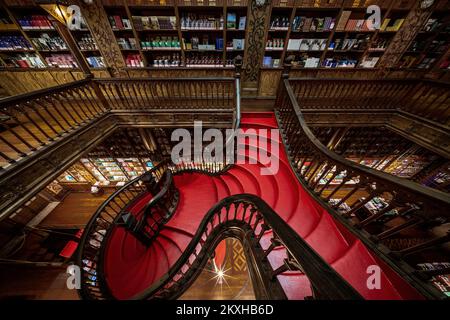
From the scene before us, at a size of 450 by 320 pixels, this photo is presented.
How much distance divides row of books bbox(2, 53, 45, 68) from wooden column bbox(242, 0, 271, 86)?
5729 millimetres

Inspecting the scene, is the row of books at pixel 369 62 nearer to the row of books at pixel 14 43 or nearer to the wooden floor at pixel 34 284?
the row of books at pixel 14 43

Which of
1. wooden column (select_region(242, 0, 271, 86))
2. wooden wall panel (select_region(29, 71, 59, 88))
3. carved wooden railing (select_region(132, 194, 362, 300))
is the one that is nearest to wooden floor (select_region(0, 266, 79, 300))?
carved wooden railing (select_region(132, 194, 362, 300))

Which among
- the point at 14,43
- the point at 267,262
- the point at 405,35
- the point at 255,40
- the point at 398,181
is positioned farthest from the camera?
the point at 14,43

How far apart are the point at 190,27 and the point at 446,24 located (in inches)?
235

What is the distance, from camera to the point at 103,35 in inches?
160

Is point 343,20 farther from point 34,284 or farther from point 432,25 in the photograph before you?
point 34,284

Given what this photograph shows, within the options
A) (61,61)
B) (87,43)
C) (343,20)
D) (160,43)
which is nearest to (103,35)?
(87,43)

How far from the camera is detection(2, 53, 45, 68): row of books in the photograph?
4.43m

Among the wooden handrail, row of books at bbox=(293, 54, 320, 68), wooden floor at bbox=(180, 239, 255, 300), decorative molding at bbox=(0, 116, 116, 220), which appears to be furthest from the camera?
row of books at bbox=(293, 54, 320, 68)

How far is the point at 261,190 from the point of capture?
116 inches

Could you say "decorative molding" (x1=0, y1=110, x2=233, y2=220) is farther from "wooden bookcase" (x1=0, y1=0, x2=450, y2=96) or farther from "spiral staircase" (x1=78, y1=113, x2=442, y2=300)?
"wooden bookcase" (x1=0, y1=0, x2=450, y2=96)

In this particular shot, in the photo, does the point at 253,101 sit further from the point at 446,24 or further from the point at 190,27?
the point at 446,24

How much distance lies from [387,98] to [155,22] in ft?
20.0
